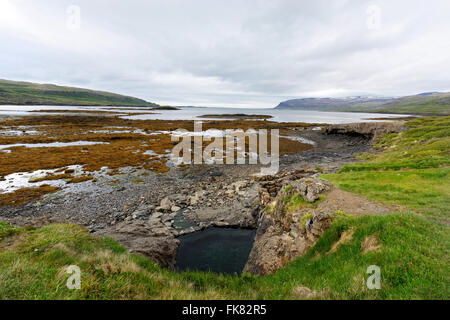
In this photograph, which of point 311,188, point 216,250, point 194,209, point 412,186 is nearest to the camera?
point 412,186

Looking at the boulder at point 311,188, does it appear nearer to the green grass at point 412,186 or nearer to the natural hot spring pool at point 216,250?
the green grass at point 412,186

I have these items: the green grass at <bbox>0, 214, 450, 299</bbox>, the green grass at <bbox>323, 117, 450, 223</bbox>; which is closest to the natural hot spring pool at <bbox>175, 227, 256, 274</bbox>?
the green grass at <bbox>0, 214, 450, 299</bbox>

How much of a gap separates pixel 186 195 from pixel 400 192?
1733 cm

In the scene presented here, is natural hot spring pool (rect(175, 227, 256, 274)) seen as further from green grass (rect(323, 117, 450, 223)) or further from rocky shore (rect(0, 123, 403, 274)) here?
green grass (rect(323, 117, 450, 223))

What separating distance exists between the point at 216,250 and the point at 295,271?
705 centimetres

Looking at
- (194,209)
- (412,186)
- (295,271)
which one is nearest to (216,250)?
(194,209)

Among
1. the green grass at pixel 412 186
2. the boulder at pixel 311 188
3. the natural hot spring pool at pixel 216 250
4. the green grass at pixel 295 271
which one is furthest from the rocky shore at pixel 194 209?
the green grass at pixel 295 271

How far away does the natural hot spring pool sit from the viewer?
11471 mm

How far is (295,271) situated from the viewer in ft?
22.5

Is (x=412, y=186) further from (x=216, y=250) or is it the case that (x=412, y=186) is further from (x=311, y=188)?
(x=216, y=250)

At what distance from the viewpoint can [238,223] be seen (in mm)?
15352

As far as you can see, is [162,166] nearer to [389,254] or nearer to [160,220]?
[160,220]

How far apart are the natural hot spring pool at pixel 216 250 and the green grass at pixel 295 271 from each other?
4527 mm
